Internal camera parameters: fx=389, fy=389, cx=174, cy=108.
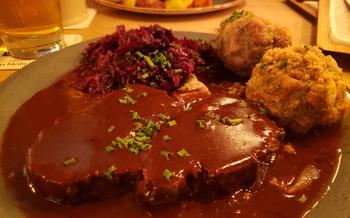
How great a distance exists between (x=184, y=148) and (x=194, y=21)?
2534mm

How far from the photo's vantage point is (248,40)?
8.66 ft

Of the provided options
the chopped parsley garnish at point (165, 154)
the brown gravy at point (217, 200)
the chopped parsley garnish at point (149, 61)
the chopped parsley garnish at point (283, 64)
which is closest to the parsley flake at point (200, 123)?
the chopped parsley garnish at point (165, 154)

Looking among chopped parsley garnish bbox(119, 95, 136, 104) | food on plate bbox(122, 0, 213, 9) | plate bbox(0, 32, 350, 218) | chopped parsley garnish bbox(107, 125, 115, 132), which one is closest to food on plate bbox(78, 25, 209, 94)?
plate bbox(0, 32, 350, 218)

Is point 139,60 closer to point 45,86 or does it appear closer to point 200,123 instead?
point 45,86

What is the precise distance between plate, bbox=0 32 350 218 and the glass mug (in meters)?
0.27

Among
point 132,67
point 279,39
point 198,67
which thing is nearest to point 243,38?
point 279,39

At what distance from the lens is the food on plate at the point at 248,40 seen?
8.58 feet

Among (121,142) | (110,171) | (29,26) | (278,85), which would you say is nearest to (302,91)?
(278,85)

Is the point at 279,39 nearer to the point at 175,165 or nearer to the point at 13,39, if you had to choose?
the point at 175,165

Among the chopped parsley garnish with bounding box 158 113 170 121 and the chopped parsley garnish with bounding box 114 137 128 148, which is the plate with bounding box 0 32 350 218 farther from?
the chopped parsley garnish with bounding box 158 113 170 121

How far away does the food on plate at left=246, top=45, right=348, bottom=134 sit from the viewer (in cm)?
211

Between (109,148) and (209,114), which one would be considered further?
(209,114)

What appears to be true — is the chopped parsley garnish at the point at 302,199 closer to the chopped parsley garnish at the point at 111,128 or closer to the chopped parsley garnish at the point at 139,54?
the chopped parsley garnish at the point at 111,128

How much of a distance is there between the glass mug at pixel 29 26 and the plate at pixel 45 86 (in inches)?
10.5
